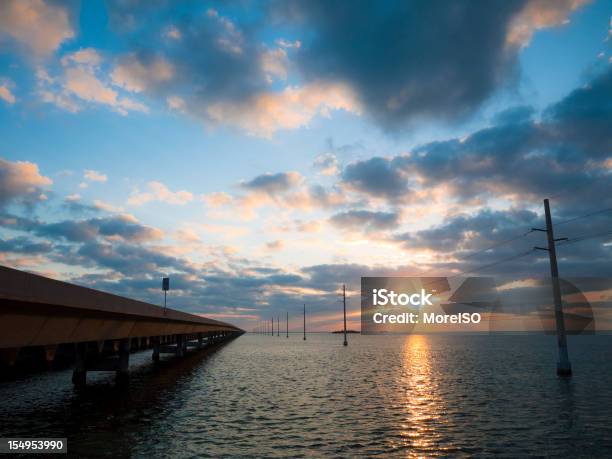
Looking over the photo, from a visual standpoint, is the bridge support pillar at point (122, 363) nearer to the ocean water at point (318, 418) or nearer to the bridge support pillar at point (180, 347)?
the ocean water at point (318, 418)

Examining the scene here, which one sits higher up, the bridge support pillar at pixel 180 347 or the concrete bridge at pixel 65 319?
the concrete bridge at pixel 65 319

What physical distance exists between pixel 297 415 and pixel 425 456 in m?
9.42

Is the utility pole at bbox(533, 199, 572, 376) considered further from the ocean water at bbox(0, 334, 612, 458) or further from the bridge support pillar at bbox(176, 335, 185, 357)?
the bridge support pillar at bbox(176, 335, 185, 357)

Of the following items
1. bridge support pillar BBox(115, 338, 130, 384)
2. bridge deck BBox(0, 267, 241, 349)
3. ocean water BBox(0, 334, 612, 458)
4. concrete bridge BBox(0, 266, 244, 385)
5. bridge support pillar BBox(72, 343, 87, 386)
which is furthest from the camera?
bridge support pillar BBox(115, 338, 130, 384)

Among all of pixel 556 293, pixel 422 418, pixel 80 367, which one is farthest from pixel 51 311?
pixel 556 293

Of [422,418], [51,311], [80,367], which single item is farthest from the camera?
[80,367]

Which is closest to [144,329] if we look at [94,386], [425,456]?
[94,386]

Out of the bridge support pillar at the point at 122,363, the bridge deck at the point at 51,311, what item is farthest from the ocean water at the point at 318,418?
the bridge deck at the point at 51,311

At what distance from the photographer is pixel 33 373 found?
163 feet

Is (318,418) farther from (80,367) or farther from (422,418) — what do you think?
(80,367)

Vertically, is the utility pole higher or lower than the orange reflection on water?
higher

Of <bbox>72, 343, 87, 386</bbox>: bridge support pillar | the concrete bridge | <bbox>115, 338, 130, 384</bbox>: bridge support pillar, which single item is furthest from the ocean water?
the concrete bridge

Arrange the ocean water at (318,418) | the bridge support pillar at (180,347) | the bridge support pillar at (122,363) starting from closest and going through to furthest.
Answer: the ocean water at (318,418) → the bridge support pillar at (122,363) → the bridge support pillar at (180,347)

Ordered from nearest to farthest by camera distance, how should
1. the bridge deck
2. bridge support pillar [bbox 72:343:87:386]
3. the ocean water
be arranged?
the bridge deck → the ocean water → bridge support pillar [bbox 72:343:87:386]
